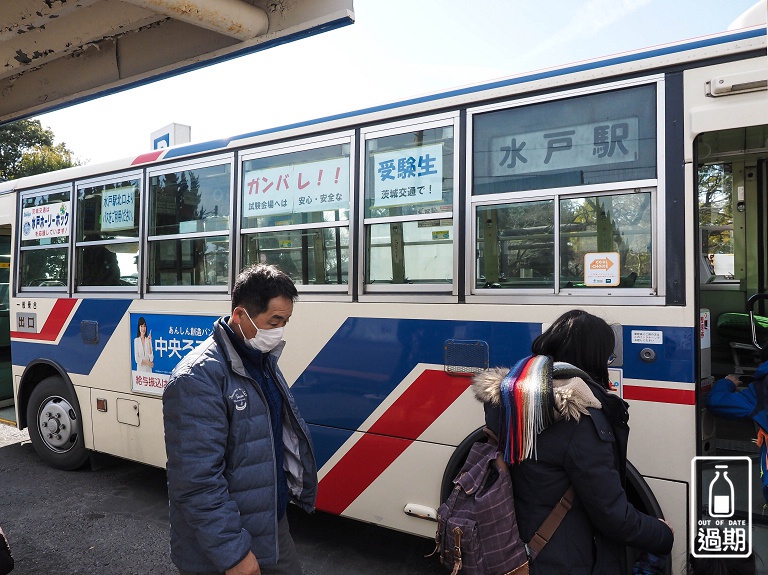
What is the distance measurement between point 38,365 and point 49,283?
881 mm

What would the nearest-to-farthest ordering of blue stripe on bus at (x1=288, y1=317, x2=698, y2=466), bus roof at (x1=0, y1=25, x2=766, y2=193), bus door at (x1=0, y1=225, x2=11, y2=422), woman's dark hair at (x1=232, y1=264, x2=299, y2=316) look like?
woman's dark hair at (x1=232, y1=264, x2=299, y2=316), bus roof at (x1=0, y1=25, x2=766, y2=193), blue stripe on bus at (x1=288, y1=317, x2=698, y2=466), bus door at (x1=0, y1=225, x2=11, y2=422)

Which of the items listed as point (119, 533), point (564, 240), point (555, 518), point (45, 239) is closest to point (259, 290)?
point (555, 518)

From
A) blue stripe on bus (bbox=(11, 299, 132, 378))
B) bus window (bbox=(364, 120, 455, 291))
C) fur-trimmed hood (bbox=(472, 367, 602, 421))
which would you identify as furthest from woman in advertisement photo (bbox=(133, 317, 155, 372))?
fur-trimmed hood (bbox=(472, 367, 602, 421))

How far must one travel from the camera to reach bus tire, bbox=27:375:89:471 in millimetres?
5871

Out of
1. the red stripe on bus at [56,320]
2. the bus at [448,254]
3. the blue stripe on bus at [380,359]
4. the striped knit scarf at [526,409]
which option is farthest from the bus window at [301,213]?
the red stripe on bus at [56,320]

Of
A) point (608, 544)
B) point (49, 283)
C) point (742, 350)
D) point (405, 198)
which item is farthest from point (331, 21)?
point (49, 283)

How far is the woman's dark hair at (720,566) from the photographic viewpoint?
9.37 ft

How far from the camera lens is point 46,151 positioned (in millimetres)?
23484

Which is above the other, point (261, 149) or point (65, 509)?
point (261, 149)

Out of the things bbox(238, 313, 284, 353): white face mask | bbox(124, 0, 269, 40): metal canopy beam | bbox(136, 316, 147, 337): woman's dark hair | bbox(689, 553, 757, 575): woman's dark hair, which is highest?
bbox(124, 0, 269, 40): metal canopy beam

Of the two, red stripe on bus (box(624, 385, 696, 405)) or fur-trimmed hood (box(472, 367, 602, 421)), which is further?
red stripe on bus (box(624, 385, 696, 405))

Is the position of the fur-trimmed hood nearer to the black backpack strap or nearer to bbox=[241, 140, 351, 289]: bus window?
the black backpack strap

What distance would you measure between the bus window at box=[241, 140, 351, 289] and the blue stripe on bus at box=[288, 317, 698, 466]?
0.45 m

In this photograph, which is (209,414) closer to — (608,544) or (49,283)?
(608,544)
